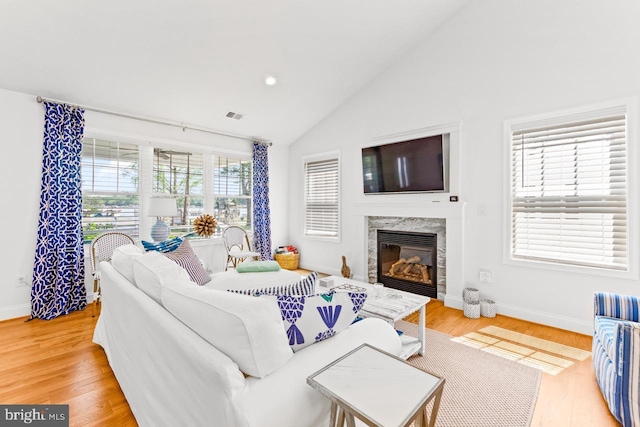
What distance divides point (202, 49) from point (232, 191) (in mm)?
2415

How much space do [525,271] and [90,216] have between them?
16.8ft

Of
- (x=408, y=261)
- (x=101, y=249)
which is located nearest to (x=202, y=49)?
(x=101, y=249)

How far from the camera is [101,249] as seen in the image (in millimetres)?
3473

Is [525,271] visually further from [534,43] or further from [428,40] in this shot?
[428,40]

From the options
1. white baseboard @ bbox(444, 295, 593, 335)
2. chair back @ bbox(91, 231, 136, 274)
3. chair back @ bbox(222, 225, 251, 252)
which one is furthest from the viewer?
Answer: chair back @ bbox(222, 225, 251, 252)

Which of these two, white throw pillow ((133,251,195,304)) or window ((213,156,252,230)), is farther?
window ((213,156,252,230))

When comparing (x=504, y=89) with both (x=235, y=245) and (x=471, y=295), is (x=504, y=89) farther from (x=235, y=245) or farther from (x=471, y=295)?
(x=235, y=245)

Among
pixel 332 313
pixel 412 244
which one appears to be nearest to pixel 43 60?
pixel 332 313

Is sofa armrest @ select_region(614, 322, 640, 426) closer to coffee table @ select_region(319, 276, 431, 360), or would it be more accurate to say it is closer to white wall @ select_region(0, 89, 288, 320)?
coffee table @ select_region(319, 276, 431, 360)

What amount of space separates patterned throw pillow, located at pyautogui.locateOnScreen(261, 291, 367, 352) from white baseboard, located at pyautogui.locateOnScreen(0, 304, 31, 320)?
366cm

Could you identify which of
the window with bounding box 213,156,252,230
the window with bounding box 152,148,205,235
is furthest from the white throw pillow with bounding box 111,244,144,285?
the window with bounding box 213,156,252,230

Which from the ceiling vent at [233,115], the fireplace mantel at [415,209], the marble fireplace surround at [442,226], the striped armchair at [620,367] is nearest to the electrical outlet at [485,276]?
the marble fireplace surround at [442,226]

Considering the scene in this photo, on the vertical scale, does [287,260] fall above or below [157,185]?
below

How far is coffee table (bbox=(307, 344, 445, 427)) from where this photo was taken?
2.83ft
